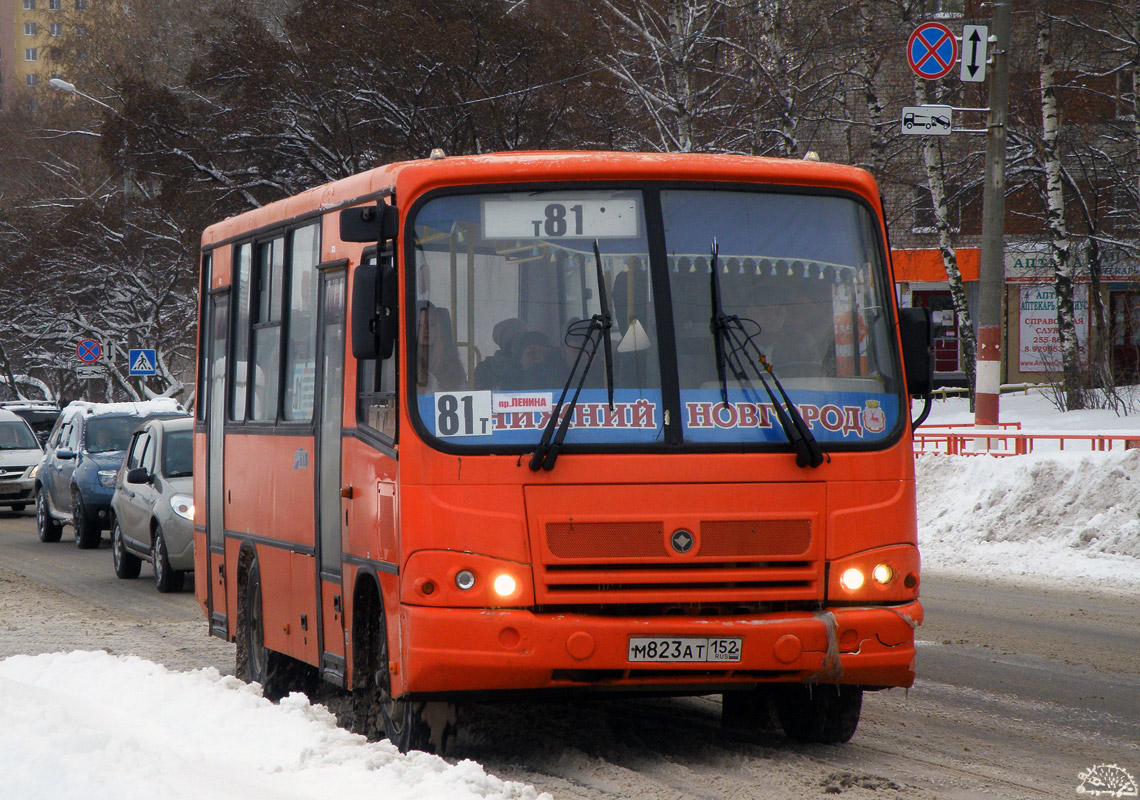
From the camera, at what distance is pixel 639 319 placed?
6895 millimetres

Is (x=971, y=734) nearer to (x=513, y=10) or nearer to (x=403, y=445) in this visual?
(x=403, y=445)

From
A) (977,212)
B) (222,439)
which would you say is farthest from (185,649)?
(977,212)

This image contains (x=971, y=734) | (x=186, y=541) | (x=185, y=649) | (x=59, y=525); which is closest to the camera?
(x=971, y=734)

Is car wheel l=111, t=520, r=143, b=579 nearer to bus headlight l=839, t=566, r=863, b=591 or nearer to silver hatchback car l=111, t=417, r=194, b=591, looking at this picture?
silver hatchback car l=111, t=417, r=194, b=591

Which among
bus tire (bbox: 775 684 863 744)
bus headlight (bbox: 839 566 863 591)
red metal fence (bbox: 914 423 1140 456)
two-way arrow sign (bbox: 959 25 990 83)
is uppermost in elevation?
two-way arrow sign (bbox: 959 25 990 83)

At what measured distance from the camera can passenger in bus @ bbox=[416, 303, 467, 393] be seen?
267 inches

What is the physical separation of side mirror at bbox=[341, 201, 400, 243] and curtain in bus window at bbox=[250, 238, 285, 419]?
2.10 metres

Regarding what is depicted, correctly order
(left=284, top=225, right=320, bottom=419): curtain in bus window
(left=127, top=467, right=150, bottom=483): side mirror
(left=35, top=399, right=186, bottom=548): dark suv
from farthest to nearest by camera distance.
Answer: (left=35, top=399, right=186, bottom=548): dark suv < (left=127, top=467, right=150, bottom=483): side mirror < (left=284, top=225, right=320, bottom=419): curtain in bus window

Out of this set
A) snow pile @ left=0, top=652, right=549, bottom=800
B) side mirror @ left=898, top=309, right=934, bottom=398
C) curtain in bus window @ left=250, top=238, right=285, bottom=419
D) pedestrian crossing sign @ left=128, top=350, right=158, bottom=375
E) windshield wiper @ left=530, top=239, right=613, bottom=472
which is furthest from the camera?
pedestrian crossing sign @ left=128, top=350, right=158, bottom=375

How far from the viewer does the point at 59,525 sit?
23469 millimetres

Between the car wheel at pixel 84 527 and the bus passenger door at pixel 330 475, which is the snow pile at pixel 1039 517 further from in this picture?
the car wheel at pixel 84 527

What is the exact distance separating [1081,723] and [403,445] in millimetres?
3565

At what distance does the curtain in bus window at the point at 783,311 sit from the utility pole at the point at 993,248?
12.0 m

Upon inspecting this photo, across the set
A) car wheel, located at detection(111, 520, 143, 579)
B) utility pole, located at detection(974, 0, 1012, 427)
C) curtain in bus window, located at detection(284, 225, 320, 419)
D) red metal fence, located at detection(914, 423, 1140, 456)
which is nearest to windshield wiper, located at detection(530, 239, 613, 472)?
curtain in bus window, located at detection(284, 225, 320, 419)
